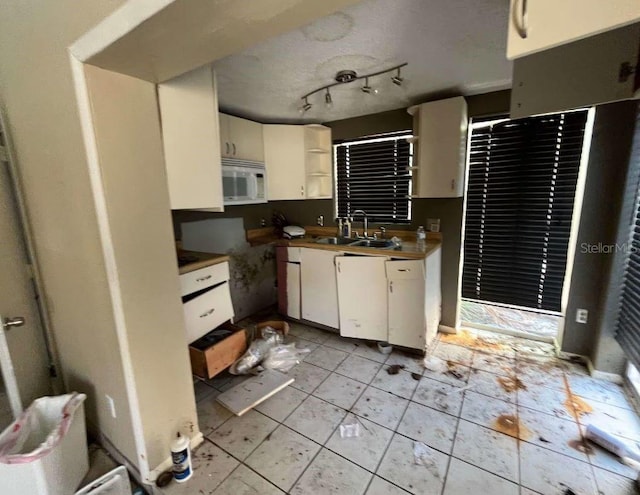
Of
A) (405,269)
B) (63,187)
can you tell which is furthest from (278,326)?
(63,187)

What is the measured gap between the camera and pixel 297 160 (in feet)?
9.80

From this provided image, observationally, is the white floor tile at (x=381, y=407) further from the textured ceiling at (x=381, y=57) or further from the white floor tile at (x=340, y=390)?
the textured ceiling at (x=381, y=57)

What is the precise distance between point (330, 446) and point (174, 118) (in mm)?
1945

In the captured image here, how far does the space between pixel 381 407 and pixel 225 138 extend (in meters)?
2.42

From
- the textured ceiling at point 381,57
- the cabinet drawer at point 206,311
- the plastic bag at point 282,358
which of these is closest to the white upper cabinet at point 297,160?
the textured ceiling at point 381,57

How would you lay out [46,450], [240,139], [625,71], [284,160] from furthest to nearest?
[284,160] < [240,139] < [46,450] < [625,71]

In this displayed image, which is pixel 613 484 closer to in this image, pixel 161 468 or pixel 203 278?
pixel 161 468

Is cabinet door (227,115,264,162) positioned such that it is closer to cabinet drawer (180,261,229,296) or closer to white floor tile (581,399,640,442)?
cabinet drawer (180,261,229,296)

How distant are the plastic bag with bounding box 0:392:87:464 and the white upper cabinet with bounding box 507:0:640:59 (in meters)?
2.03

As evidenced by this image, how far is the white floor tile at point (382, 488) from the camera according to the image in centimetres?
131

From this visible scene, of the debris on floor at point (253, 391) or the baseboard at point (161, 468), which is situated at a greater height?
the baseboard at point (161, 468)

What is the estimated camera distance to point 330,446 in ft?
5.13

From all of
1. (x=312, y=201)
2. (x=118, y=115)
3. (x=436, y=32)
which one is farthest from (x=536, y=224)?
(x=118, y=115)

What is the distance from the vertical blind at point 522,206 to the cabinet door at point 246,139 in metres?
1.99
